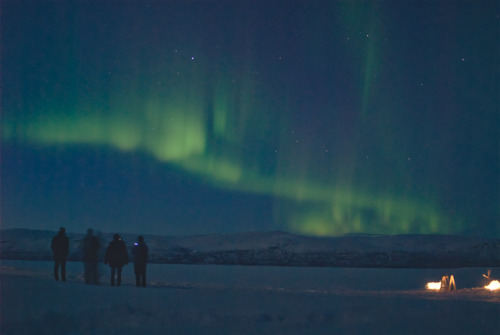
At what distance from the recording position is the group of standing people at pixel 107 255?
17.1 meters

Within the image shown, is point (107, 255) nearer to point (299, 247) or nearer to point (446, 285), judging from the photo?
point (446, 285)

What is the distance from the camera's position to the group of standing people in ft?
56.2

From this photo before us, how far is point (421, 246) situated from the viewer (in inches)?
4171

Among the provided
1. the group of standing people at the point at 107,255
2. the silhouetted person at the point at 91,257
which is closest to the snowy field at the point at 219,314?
the group of standing people at the point at 107,255

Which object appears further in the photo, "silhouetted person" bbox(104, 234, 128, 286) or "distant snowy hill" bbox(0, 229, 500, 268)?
"distant snowy hill" bbox(0, 229, 500, 268)

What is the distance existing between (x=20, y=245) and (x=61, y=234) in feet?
322

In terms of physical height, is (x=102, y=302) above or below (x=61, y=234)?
below

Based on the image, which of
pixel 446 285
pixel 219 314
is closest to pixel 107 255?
pixel 219 314

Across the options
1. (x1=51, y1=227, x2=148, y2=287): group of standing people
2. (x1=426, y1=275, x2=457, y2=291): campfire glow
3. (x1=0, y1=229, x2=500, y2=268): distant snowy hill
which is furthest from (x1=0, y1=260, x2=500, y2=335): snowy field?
(x1=0, y1=229, x2=500, y2=268): distant snowy hill

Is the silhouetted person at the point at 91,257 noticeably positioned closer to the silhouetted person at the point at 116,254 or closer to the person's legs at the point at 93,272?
the person's legs at the point at 93,272

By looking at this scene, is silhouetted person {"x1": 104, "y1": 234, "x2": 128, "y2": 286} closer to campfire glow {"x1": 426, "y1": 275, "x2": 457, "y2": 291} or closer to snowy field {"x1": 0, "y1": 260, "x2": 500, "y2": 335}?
snowy field {"x1": 0, "y1": 260, "x2": 500, "y2": 335}

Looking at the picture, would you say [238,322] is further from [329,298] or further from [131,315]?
[329,298]

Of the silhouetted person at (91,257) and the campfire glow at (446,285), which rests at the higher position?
the silhouetted person at (91,257)

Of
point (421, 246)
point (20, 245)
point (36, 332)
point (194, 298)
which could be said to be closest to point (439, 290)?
point (194, 298)
